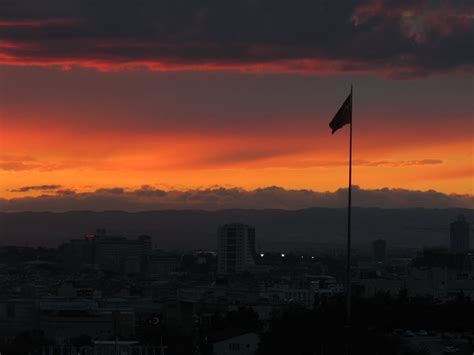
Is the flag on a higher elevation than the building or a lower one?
higher

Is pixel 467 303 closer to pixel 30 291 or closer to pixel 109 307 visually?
pixel 109 307

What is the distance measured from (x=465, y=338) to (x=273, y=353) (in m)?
8.68

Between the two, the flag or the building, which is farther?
the building

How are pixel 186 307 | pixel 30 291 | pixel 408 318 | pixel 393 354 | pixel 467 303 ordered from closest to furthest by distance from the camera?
pixel 393 354, pixel 408 318, pixel 467 303, pixel 186 307, pixel 30 291

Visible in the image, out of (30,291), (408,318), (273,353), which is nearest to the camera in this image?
(273,353)

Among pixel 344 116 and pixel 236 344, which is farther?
pixel 236 344

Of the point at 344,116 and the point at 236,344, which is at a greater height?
the point at 344,116

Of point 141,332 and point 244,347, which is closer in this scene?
point 244,347

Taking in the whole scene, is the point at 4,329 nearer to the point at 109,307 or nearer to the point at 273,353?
the point at 109,307

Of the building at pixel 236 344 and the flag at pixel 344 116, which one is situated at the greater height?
the flag at pixel 344 116

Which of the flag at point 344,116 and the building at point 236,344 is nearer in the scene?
the flag at point 344,116

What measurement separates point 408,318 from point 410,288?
185ft

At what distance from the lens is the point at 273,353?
75.4 meters

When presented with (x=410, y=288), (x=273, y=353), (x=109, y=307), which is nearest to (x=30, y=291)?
(x=109, y=307)
